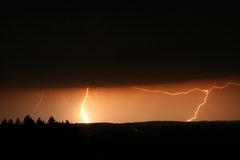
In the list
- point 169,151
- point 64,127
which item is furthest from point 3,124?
point 169,151

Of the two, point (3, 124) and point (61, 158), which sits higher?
point (3, 124)

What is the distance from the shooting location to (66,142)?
64062mm

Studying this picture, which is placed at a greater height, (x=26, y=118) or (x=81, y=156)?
(x=26, y=118)

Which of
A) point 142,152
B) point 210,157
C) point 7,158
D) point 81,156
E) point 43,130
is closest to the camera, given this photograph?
point 7,158

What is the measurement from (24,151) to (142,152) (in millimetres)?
23070

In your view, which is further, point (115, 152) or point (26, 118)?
point (115, 152)

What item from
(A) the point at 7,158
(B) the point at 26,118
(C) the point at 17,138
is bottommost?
(A) the point at 7,158

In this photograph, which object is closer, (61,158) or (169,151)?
(61,158)

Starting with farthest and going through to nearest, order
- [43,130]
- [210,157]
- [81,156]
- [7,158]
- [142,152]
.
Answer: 1. [142,152]
2. [210,157]
3. [43,130]
4. [81,156]
5. [7,158]

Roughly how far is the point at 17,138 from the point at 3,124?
21.6 ft

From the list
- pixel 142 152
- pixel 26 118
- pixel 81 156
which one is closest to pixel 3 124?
pixel 26 118

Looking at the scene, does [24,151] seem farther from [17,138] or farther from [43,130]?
[43,130]

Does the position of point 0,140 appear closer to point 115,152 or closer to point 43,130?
point 43,130

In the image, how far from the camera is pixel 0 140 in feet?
199
